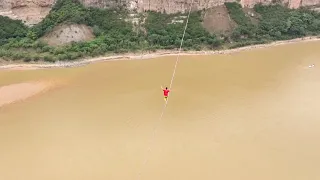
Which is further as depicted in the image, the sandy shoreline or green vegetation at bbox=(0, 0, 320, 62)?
green vegetation at bbox=(0, 0, 320, 62)

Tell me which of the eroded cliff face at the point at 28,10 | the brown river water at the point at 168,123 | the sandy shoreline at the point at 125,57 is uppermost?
the eroded cliff face at the point at 28,10

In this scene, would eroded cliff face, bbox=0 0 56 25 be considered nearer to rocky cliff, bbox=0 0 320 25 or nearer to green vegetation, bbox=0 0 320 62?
rocky cliff, bbox=0 0 320 25

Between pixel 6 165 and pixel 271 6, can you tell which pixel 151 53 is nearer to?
pixel 271 6

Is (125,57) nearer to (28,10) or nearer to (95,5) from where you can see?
(95,5)

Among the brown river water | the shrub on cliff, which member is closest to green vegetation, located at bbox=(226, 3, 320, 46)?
the brown river water

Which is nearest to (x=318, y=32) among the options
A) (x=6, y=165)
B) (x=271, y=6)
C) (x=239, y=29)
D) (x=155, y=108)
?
(x=271, y=6)

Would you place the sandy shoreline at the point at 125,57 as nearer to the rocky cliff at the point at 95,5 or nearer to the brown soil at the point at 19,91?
the brown soil at the point at 19,91

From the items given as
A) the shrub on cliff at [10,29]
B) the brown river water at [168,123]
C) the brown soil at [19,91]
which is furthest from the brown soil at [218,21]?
the shrub on cliff at [10,29]
